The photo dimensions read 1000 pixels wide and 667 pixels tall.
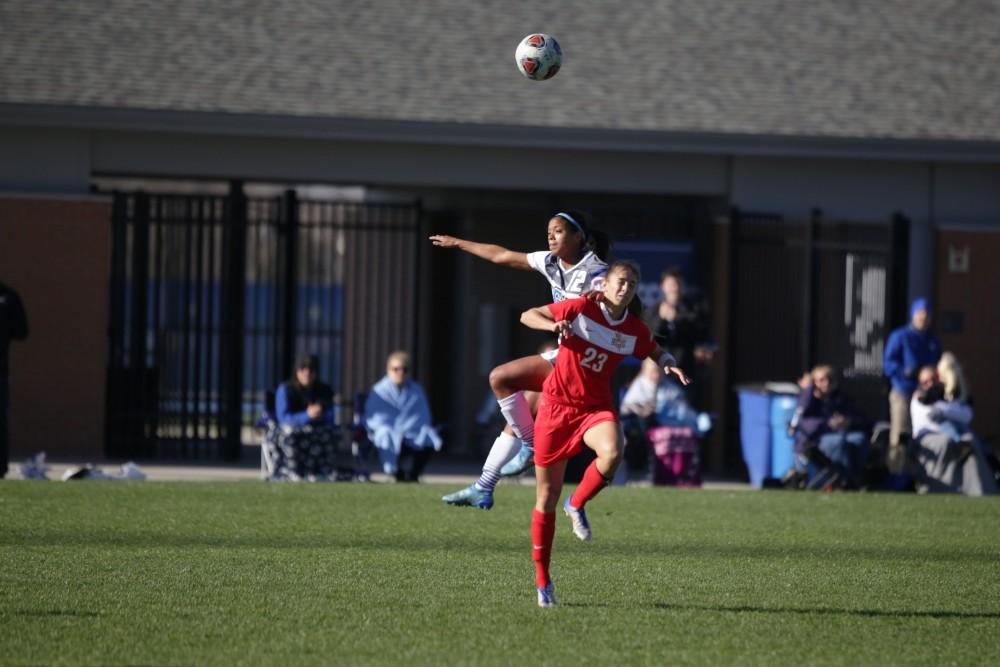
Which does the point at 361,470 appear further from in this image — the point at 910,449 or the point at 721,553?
the point at 721,553

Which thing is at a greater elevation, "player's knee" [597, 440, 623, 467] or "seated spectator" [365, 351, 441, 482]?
"player's knee" [597, 440, 623, 467]

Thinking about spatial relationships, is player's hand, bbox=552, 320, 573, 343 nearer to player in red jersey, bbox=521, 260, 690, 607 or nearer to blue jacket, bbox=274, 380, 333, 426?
player in red jersey, bbox=521, 260, 690, 607

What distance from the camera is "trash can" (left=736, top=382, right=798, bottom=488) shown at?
17.8 m

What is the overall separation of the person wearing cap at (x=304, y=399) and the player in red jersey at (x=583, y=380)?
7.92 meters

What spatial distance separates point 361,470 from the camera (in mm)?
17344

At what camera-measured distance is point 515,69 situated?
819 inches

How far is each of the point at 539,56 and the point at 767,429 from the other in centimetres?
763

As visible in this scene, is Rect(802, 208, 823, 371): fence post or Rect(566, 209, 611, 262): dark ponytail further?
Rect(802, 208, 823, 371): fence post

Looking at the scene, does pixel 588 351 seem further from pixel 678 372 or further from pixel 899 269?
pixel 899 269

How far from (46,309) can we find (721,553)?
1042 centimetres

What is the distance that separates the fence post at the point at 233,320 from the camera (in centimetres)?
1902

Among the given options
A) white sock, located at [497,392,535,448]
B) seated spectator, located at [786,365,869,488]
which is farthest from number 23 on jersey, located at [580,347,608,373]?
seated spectator, located at [786,365,869,488]

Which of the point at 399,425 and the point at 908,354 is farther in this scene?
the point at 908,354

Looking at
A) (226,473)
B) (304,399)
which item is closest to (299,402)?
(304,399)
